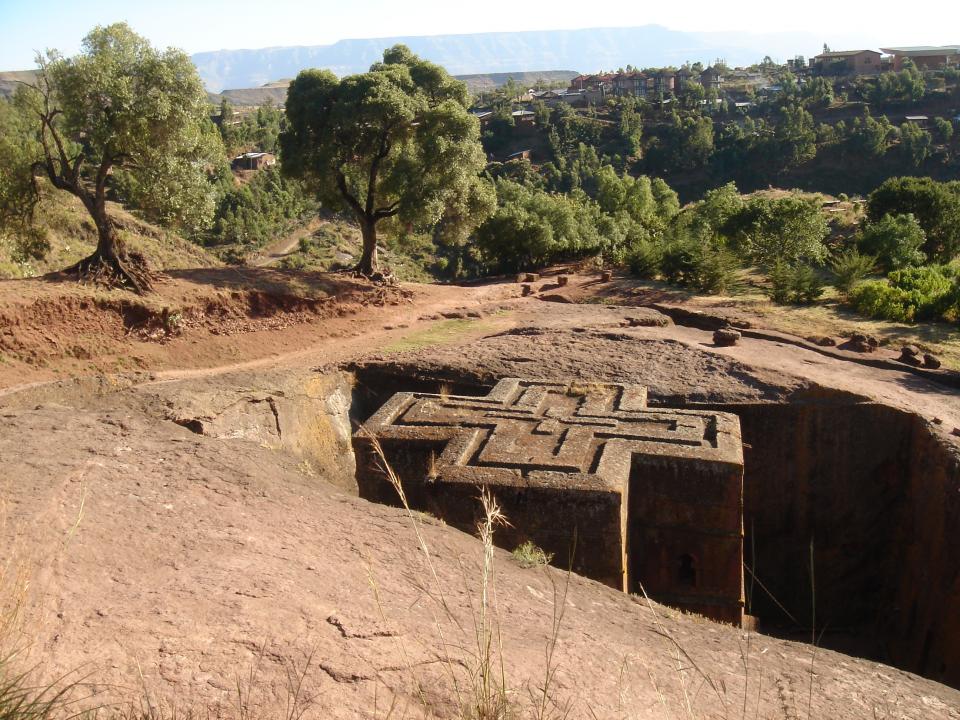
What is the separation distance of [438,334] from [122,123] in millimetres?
6353

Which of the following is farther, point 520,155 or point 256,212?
point 520,155

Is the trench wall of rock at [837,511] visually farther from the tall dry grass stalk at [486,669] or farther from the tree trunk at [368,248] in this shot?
the tree trunk at [368,248]

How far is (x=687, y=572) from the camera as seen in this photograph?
7180 mm

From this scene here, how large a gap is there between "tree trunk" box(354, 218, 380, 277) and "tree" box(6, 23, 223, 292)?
4.22 metres

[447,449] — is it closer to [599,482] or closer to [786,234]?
[599,482]

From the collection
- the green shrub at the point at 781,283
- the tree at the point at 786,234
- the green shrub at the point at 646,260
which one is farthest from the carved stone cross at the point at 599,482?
the tree at the point at 786,234

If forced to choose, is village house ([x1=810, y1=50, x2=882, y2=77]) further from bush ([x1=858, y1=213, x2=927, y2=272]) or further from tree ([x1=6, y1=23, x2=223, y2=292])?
tree ([x1=6, y1=23, x2=223, y2=292])

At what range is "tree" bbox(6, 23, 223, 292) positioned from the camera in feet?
40.8

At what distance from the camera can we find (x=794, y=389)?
9.06 metres

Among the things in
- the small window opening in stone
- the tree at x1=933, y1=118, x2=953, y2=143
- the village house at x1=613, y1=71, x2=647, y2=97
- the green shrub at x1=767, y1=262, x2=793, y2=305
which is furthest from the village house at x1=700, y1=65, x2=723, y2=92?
the small window opening in stone

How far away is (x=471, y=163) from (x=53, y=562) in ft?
44.4

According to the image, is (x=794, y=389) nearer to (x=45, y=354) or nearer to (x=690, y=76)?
(x=45, y=354)

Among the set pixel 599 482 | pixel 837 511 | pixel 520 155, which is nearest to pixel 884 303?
pixel 837 511

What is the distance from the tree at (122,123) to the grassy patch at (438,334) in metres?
4.65
